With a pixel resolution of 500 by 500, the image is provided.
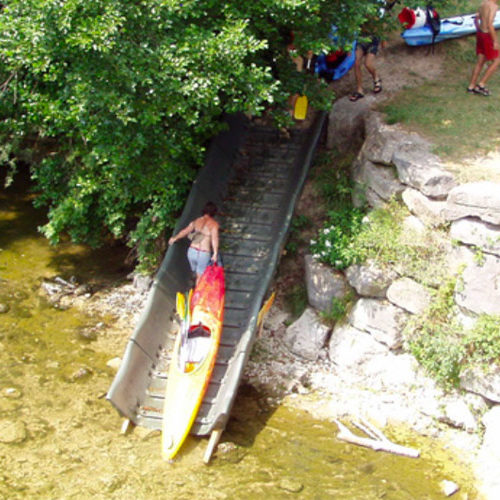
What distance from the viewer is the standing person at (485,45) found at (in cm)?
1223

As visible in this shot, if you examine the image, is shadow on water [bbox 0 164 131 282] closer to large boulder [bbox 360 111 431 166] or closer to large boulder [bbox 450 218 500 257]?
large boulder [bbox 360 111 431 166]

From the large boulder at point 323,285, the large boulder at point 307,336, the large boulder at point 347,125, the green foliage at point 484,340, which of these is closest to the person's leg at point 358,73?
the large boulder at point 347,125

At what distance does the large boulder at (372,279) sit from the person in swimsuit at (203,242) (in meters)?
2.26

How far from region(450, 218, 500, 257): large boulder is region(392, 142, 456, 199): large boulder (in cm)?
66

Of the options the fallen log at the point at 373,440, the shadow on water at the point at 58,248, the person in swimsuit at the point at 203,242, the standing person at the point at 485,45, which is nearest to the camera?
the fallen log at the point at 373,440

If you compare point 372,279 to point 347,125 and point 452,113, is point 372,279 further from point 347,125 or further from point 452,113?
point 452,113

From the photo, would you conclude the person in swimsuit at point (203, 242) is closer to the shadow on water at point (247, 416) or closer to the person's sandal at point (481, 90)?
the shadow on water at point (247, 416)

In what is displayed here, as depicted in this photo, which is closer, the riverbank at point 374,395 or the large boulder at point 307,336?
the riverbank at point 374,395

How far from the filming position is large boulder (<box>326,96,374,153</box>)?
1237cm

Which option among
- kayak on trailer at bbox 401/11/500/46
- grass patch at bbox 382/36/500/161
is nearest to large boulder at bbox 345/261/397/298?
grass patch at bbox 382/36/500/161

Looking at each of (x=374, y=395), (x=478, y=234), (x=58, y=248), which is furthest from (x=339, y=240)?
(x=58, y=248)

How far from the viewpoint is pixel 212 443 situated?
8.39 m

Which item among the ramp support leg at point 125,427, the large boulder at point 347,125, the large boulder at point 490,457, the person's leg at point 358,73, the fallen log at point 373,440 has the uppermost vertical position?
the person's leg at point 358,73

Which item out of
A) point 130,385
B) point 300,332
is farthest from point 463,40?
point 130,385
